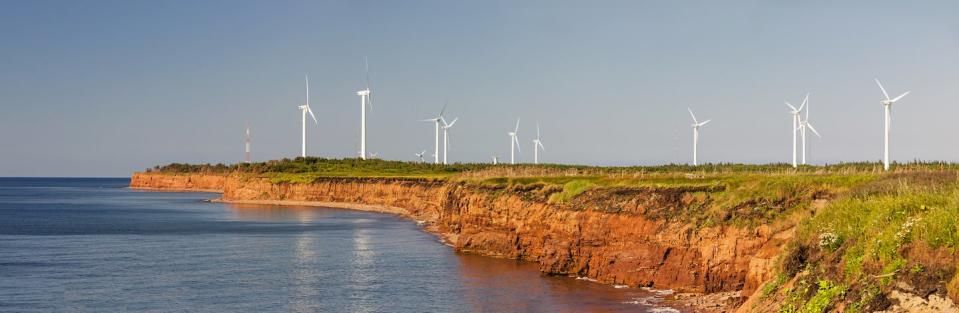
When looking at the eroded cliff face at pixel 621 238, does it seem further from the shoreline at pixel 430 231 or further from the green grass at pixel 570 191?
the shoreline at pixel 430 231

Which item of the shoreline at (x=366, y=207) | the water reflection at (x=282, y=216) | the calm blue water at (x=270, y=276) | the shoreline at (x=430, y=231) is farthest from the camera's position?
the water reflection at (x=282, y=216)

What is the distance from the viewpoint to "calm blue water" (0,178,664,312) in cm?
3834

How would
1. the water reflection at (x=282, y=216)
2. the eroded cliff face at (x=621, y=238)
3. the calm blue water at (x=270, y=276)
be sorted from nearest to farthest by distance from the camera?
1. the eroded cliff face at (x=621, y=238)
2. the calm blue water at (x=270, y=276)
3. the water reflection at (x=282, y=216)

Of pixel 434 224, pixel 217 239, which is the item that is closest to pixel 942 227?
pixel 217 239

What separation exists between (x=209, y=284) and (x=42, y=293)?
7.58 metres

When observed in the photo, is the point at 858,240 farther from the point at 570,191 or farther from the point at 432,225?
the point at 432,225

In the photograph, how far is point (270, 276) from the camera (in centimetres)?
4841

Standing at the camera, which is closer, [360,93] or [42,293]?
[42,293]

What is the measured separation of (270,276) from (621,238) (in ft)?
62.9

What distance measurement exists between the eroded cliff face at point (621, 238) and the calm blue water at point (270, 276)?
182cm

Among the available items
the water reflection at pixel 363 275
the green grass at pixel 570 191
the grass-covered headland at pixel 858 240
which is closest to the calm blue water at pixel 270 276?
the water reflection at pixel 363 275

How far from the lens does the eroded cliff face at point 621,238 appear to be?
3750 centimetres

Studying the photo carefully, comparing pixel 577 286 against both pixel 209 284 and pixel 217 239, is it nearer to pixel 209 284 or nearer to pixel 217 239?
pixel 209 284

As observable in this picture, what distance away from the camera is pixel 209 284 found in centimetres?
4466
